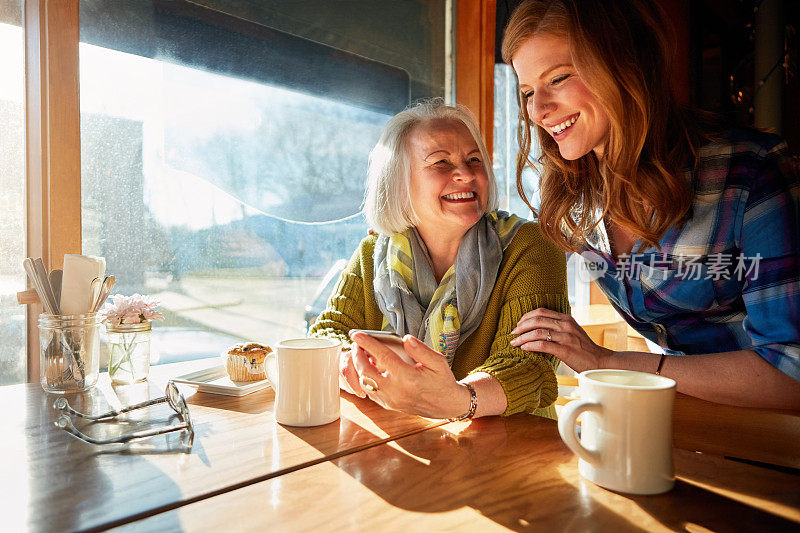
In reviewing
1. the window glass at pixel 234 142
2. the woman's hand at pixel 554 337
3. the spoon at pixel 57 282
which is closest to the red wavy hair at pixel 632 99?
the woman's hand at pixel 554 337

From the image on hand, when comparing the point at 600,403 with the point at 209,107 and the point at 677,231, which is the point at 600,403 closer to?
the point at 677,231

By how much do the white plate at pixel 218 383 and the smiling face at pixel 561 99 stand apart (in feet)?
2.96

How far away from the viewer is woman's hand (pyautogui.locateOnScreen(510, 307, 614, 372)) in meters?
1.26

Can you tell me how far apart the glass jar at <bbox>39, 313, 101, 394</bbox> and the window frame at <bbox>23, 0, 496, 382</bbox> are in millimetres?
661

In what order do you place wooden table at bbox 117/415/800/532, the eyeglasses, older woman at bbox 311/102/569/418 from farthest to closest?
1. older woman at bbox 311/102/569/418
2. the eyeglasses
3. wooden table at bbox 117/415/800/532

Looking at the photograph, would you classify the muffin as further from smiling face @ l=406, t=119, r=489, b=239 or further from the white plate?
smiling face @ l=406, t=119, r=489, b=239

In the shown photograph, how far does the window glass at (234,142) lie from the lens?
1.97m

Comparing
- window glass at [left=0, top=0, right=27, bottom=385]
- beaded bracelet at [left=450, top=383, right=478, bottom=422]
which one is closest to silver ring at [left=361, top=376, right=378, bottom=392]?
beaded bracelet at [left=450, top=383, right=478, bottom=422]

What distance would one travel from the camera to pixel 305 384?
3.29 ft

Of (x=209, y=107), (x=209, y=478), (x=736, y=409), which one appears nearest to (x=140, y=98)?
(x=209, y=107)

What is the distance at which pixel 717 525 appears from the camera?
25.3 inches

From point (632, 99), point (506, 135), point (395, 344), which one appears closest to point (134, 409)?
point (395, 344)

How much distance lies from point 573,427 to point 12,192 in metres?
1.86

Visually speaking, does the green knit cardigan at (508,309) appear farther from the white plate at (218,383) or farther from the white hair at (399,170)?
the white plate at (218,383)
